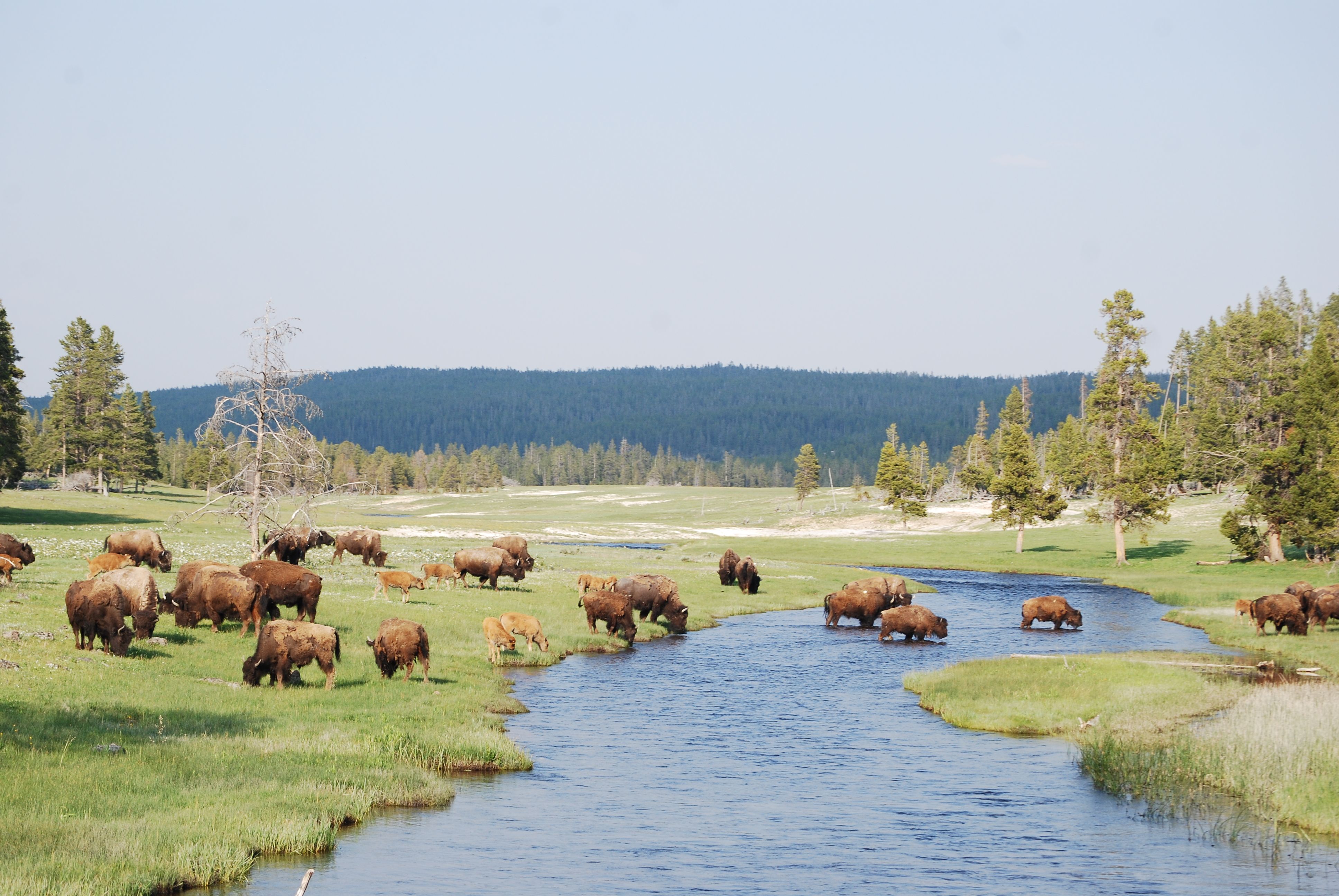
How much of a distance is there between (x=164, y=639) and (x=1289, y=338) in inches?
2861

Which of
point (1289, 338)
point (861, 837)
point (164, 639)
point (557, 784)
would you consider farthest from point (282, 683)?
point (1289, 338)

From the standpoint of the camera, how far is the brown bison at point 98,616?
71.9 ft

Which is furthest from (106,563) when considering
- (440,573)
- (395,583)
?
(440,573)

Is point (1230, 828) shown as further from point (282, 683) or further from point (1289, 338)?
point (1289, 338)

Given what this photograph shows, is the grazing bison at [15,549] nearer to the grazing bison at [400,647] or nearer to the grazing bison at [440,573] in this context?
the grazing bison at [440,573]

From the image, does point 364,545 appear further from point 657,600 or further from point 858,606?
point 858,606

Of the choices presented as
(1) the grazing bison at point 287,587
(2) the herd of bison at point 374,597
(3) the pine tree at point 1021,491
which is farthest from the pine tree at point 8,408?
(3) the pine tree at point 1021,491

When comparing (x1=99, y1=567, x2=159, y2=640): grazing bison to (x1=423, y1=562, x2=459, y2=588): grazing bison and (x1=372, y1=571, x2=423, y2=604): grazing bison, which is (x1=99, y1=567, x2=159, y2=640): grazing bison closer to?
(x1=372, y1=571, x2=423, y2=604): grazing bison

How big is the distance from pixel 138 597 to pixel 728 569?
115ft

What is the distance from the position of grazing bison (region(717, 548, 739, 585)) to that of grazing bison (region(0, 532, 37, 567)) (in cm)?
3038

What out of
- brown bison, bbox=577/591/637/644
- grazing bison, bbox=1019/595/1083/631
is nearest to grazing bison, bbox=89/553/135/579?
brown bison, bbox=577/591/637/644

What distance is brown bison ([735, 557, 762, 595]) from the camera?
52.2 m

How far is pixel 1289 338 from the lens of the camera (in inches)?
2876

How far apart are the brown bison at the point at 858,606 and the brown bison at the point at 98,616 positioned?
1040 inches
